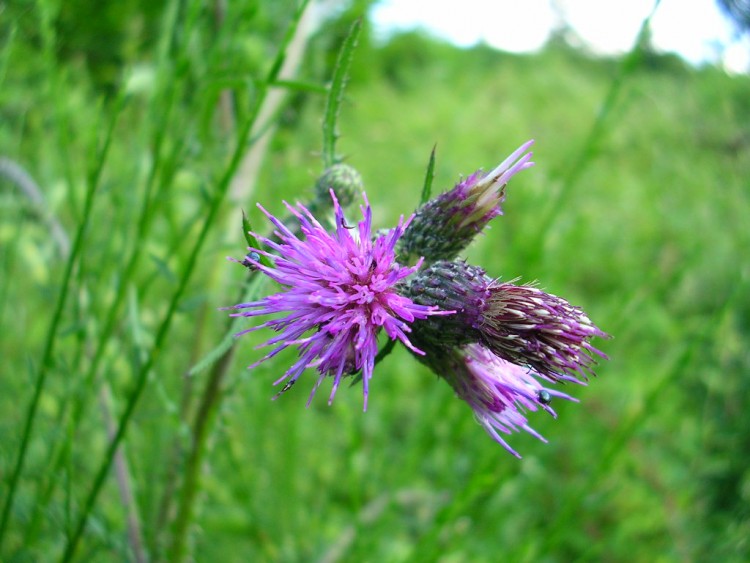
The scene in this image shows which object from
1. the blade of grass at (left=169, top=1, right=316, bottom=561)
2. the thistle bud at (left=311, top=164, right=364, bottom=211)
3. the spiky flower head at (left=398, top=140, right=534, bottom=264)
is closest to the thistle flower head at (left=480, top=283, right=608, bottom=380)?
the spiky flower head at (left=398, top=140, right=534, bottom=264)

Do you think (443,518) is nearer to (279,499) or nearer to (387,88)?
(279,499)

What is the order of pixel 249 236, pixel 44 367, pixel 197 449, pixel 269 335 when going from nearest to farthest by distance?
pixel 249 236 → pixel 44 367 → pixel 197 449 → pixel 269 335

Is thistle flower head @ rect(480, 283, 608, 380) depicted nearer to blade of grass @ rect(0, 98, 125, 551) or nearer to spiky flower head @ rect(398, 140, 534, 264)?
spiky flower head @ rect(398, 140, 534, 264)

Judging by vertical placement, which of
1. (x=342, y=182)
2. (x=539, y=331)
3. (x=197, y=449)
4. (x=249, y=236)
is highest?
(x=342, y=182)

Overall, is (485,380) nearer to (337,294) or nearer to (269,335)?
(337,294)

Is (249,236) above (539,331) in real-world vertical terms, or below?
above

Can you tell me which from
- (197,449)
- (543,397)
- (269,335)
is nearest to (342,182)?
(543,397)
